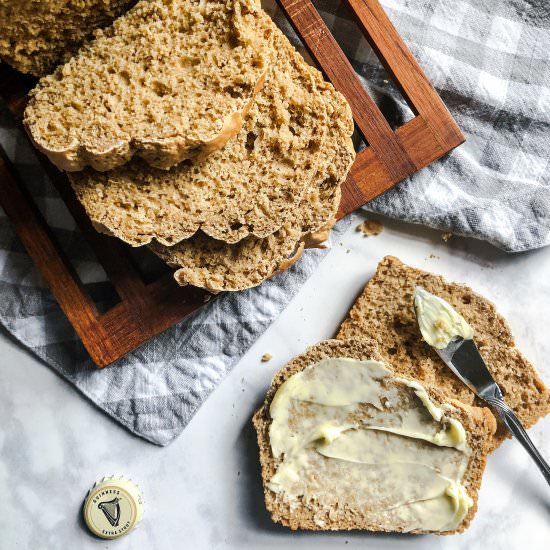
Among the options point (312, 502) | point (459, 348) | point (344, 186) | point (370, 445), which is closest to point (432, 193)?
point (344, 186)

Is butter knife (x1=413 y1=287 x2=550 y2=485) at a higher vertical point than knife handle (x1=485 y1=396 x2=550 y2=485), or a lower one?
higher

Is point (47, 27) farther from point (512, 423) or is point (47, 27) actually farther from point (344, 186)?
point (512, 423)

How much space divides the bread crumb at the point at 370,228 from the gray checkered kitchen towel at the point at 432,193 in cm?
10

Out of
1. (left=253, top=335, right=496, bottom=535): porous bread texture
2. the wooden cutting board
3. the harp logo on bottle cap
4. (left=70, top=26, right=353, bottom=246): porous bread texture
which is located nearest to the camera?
(left=70, top=26, right=353, bottom=246): porous bread texture

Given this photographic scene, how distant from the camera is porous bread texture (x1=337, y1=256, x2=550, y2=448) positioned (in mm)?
3279

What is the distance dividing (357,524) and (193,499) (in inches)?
31.2

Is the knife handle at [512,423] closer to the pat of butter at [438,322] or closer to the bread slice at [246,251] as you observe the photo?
the pat of butter at [438,322]

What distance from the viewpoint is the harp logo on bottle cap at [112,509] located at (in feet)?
10.8

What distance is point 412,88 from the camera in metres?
3.13

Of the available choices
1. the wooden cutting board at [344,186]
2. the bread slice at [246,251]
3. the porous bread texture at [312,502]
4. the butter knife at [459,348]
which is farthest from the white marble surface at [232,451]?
the bread slice at [246,251]

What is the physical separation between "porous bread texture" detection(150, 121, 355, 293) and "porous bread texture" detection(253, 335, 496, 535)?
0.51 meters

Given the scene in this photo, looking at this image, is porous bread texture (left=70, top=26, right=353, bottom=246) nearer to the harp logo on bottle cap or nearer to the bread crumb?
the bread crumb

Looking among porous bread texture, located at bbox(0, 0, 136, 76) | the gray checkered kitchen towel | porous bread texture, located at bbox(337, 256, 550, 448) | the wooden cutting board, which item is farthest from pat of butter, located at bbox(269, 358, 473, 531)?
porous bread texture, located at bbox(0, 0, 136, 76)

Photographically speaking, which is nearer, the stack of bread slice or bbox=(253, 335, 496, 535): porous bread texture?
the stack of bread slice
